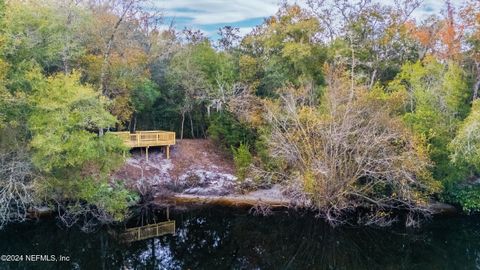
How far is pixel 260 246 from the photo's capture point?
14.5 m

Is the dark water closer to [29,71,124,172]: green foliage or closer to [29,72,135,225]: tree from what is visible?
[29,72,135,225]: tree

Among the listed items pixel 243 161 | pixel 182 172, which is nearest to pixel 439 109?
pixel 243 161

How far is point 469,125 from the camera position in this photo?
15320 mm

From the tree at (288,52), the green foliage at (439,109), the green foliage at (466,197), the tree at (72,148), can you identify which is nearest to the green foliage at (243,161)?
the tree at (288,52)

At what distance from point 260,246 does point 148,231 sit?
4.65 meters

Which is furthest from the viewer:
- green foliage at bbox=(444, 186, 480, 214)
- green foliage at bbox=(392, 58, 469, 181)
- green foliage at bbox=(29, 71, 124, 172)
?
green foliage at bbox=(444, 186, 480, 214)

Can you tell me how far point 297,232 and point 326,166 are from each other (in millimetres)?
2982

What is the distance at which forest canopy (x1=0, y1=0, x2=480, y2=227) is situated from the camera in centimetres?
1448

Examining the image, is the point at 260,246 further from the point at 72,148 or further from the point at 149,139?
the point at 149,139

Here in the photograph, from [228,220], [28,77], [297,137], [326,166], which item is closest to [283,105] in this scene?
[297,137]

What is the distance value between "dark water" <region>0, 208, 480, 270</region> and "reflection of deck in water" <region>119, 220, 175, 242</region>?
0.44m

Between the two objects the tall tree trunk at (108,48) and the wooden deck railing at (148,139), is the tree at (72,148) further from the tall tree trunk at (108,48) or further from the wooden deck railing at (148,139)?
the wooden deck railing at (148,139)

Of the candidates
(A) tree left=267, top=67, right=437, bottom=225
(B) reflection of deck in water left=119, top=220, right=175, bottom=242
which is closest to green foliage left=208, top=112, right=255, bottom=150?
(A) tree left=267, top=67, right=437, bottom=225

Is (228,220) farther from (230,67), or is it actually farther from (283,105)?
(230,67)
